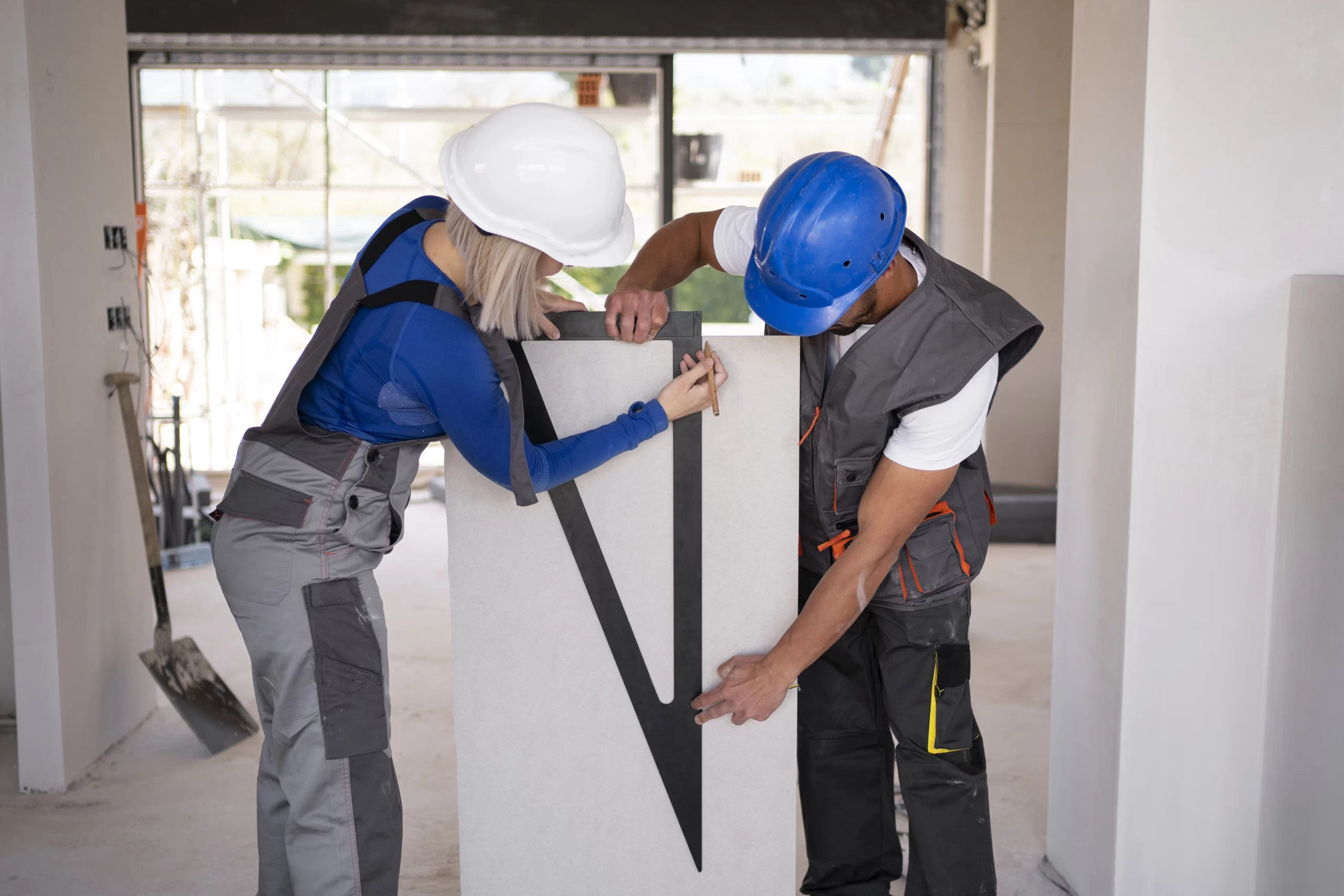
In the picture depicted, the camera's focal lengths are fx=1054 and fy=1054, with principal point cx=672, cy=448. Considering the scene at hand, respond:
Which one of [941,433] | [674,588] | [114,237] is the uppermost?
[114,237]

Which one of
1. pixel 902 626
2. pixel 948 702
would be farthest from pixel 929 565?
pixel 948 702

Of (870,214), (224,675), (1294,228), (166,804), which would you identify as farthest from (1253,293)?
(224,675)

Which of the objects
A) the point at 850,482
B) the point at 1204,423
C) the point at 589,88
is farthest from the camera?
the point at 589,88

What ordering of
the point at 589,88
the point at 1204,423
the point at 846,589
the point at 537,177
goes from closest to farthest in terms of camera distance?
the point at 537,177
the point at 846,589
the point at 1204,423
the point at 589,88

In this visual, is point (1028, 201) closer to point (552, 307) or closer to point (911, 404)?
point (911, 404)

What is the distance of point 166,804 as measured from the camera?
2.64 metres

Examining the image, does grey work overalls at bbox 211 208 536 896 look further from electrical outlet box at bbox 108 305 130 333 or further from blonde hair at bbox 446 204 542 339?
electrical outlet box at bbox 108 305 130 333

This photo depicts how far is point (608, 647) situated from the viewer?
1688mm

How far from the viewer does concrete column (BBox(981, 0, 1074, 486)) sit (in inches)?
237

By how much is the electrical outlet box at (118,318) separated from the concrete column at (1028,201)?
462cm

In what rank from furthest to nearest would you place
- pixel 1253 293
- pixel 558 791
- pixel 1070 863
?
pixel 1070 863
pixel 1253 293
pixel 558 791

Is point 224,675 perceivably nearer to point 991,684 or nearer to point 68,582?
point 68,582

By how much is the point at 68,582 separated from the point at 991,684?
2.73 meters

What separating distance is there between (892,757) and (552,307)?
1.11m
